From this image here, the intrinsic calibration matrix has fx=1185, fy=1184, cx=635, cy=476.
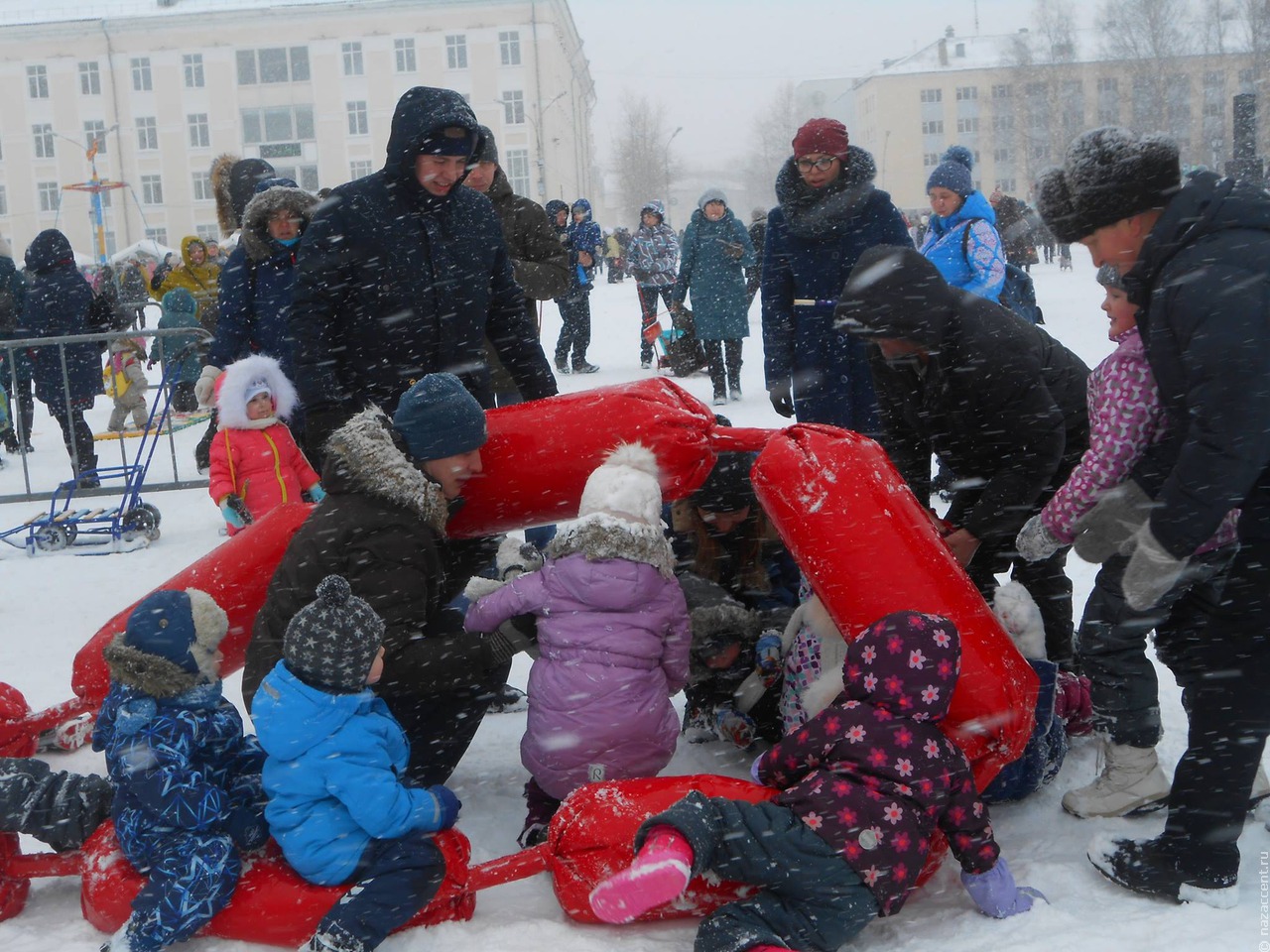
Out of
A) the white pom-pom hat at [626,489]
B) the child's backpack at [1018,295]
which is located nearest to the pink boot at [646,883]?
the white pom-pom hat at [626,489]

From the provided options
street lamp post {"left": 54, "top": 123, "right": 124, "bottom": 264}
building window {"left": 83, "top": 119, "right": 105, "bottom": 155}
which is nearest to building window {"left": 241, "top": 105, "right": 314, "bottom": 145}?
building window {"left": 83, "top": 119, "right": 105, "bottom": 155}

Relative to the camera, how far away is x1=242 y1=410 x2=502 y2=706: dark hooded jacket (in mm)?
3293

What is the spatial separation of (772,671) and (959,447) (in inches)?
36.9

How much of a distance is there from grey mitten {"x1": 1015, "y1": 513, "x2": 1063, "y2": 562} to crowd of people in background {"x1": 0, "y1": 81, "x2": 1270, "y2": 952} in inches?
1.9

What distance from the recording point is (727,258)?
36.5ft

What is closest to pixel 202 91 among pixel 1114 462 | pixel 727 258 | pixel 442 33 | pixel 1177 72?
pixel 442 33

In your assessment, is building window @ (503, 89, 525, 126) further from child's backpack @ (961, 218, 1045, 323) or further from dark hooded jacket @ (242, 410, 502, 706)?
dark hooded jacket @ (242, 410, 502, 706)

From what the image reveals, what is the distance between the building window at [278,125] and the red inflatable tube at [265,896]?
54314mm

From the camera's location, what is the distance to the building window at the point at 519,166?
174 ft

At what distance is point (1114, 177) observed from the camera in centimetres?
283

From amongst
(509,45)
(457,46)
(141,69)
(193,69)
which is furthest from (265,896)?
(141,69)

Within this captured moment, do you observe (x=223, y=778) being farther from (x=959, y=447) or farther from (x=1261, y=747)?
(x=1261, y=747)

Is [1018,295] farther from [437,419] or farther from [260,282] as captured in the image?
[437,419]

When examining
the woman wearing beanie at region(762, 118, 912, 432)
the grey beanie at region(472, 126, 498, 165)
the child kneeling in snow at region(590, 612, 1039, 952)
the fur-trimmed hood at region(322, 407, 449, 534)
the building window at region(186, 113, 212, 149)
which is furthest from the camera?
the building window at region(186, 113, 212, 149)
